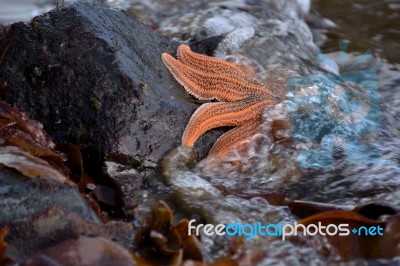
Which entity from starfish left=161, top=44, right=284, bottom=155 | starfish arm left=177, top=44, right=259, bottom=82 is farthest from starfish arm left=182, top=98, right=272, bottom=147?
starfish arm left=177, top=44, right=259, bottom=82

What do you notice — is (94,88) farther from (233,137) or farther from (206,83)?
(233,137)

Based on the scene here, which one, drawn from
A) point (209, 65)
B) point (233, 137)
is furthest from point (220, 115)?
point (209, 65)

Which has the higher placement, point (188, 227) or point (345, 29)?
point (188, 227)

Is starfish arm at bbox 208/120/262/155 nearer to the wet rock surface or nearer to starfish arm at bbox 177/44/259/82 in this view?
the wet rock surface

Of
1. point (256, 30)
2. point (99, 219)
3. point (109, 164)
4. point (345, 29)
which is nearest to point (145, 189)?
point (109, 164)

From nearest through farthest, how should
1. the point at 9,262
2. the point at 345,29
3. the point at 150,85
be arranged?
the point at 9,262, the point at 150,85, the point at 345,29

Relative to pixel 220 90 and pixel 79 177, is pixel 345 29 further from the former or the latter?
pixel 79 177
